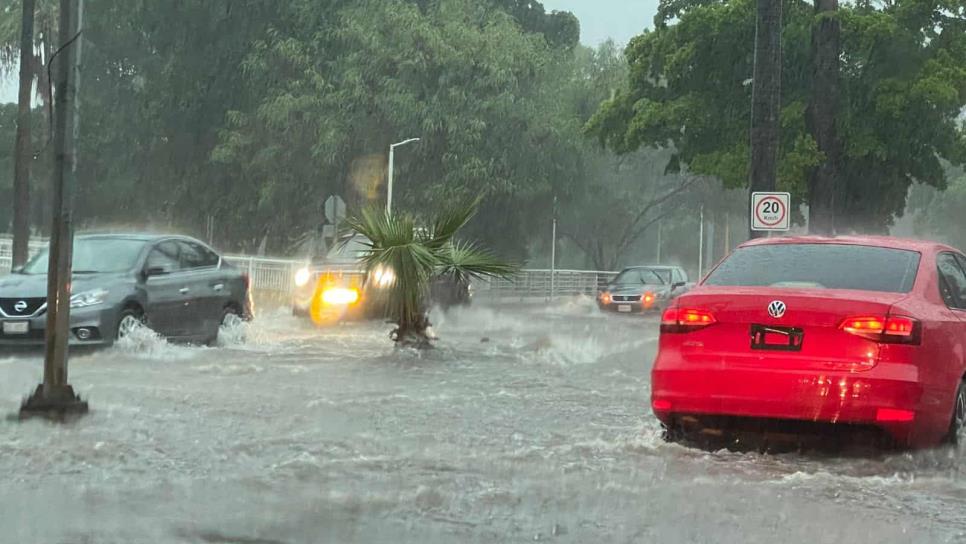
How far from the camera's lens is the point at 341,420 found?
10531 mm

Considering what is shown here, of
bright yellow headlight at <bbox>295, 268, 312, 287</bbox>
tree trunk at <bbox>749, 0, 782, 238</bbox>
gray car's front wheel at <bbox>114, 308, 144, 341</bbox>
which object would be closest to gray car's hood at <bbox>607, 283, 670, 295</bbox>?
bright yellow headlight at <bbox>295, 268, 312, 287</bbox>

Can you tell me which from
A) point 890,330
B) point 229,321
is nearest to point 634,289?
point 229,321

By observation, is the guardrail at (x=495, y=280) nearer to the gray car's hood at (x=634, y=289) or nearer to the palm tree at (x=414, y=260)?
the gray car's hood at (x=634, y=289)

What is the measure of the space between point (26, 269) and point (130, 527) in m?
11.7

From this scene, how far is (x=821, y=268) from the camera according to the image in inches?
365

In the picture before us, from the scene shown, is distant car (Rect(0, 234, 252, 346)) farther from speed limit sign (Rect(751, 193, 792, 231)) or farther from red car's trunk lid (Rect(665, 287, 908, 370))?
red car's trunk lid (Rect(665, 287, 908, 370))

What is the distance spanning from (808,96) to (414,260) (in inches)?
712

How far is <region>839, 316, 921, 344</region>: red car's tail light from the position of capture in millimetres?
8469

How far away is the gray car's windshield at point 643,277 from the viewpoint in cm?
3772

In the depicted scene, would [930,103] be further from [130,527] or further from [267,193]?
[130,527]

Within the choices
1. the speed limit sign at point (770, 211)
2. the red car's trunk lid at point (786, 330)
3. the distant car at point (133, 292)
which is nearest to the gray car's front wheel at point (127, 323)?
the distant car at point (133, 292)

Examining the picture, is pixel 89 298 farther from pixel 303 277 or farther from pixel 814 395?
pixel 814 395

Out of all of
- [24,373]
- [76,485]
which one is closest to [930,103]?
[24,373]

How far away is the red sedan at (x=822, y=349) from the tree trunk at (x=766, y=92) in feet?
32.3
